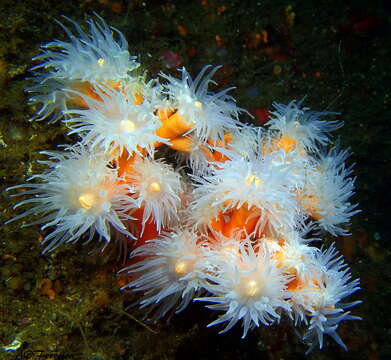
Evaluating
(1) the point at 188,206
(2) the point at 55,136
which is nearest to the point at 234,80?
(1) the point at 188,206

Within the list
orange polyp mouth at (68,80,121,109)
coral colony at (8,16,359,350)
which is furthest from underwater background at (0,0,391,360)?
orange polyp mouth at (68,80,121,109)

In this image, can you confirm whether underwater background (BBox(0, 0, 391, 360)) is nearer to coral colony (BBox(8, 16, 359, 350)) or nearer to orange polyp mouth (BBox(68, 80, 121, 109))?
coral colony (BBox(8, 16, 359, 350))

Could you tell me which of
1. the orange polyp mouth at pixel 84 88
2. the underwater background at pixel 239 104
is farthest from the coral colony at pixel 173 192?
the underwater background at pixel 239 104

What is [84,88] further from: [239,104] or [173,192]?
[239,104]

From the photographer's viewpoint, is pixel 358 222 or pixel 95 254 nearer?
pixel 95 254

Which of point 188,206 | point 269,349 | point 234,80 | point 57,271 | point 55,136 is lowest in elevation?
point 269,349

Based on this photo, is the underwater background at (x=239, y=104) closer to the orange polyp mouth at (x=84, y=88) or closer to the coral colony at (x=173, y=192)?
the coral colony at (x=173, y=192)

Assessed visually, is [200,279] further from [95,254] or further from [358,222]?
[358,222]
